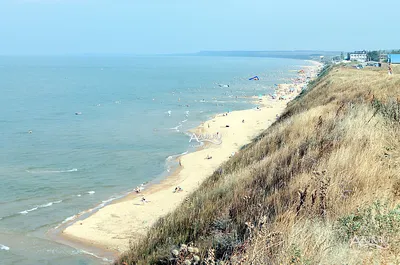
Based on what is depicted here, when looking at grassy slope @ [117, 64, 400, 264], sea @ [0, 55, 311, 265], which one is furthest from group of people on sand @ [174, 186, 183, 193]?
grassy slope @ [117, 64, 400, 264]

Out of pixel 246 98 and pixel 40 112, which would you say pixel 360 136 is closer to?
pixel 40 112

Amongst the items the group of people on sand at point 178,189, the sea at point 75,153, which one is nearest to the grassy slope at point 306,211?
the sea at point 75,153

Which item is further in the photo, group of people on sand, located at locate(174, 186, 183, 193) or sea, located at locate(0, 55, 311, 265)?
group of people on sand, located at locate(174, 186, 183, 193)

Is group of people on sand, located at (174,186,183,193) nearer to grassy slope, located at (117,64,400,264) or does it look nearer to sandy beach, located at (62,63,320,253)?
sandy beach, located at (62,63,320,253)

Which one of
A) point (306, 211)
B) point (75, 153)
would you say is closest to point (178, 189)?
point (75, 153)

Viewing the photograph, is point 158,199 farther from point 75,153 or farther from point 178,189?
point 75,153

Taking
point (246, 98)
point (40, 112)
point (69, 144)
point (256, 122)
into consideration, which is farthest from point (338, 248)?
point (246, 98)

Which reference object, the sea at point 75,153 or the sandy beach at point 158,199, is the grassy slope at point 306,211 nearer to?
the sandy beach at point 158,199
